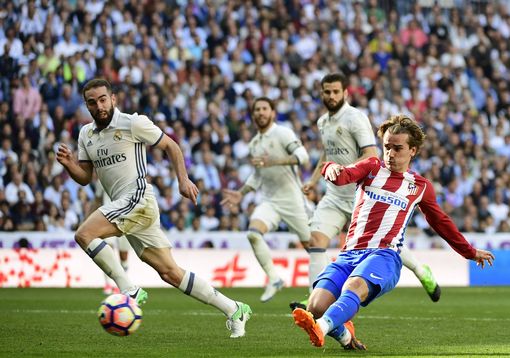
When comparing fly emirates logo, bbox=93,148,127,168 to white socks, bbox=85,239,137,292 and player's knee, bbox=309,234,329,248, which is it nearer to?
white socks, bbox=85,239,137,292

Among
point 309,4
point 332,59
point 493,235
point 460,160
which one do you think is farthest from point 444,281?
point 309,4

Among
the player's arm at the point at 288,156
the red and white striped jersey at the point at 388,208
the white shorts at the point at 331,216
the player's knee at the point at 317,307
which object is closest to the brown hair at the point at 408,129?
the red and white striped jersey at the point at 388,208

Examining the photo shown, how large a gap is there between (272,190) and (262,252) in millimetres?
865

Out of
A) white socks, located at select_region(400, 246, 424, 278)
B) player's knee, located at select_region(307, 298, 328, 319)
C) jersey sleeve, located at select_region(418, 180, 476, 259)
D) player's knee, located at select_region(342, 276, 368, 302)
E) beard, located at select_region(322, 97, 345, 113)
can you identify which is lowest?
white socks, located at select_region(400, 246, 424, 278)

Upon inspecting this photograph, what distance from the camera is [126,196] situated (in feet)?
30.6

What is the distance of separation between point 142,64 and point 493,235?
7791mm

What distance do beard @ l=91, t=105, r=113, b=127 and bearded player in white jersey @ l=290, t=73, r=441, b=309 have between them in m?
2.91

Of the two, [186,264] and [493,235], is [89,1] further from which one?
[493,235]

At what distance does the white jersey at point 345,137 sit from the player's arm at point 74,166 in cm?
303

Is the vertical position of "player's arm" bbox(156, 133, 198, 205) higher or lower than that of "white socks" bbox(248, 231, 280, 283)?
higher

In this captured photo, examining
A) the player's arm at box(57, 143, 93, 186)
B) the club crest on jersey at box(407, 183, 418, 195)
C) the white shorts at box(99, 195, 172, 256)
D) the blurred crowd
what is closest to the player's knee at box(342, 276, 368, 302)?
the club crest on jersey at box(407, 183, 418, 195)

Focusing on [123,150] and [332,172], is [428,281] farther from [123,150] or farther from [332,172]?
[332,172]

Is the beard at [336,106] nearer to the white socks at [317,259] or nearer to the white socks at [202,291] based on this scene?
the white socks at [317,259]

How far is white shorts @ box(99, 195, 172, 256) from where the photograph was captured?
30.3 feet
